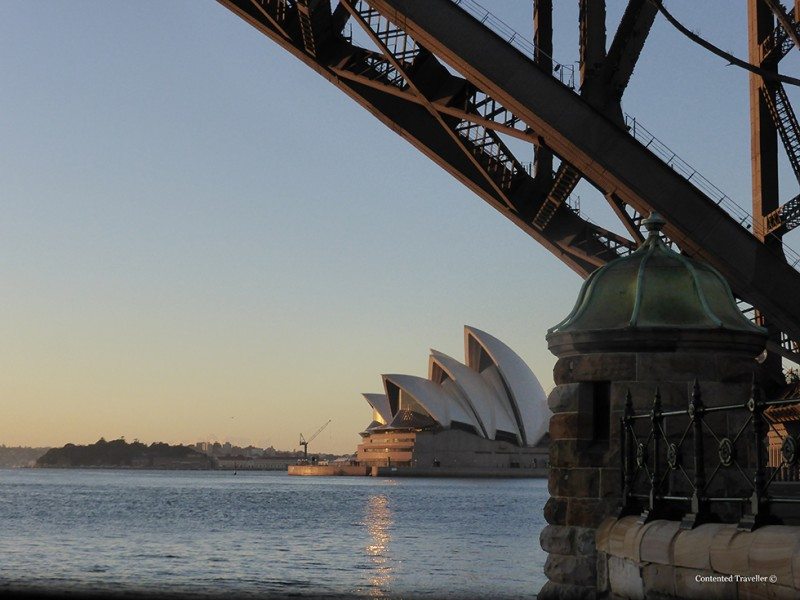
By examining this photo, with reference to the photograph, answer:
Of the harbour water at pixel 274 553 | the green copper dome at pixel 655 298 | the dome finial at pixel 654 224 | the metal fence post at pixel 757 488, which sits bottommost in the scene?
the harbour water at pixel 274 553

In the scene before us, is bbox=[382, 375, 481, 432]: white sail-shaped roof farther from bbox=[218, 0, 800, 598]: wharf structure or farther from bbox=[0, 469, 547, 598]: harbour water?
bbox=[218, 0, 800, 598]: wharf structure

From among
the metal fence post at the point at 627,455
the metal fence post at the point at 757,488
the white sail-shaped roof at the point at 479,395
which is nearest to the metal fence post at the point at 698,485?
the metal fence post at the point at 757,488

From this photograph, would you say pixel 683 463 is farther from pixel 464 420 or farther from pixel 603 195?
pixel 464 420

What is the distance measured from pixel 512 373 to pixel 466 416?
14.6 m

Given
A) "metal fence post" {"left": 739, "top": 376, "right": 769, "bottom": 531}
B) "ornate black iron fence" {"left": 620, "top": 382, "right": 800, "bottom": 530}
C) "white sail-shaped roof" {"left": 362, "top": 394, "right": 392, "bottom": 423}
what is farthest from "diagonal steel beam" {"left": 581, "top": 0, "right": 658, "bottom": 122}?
"white sail-shaped roof" {"left": 362, "top": 394, "right": 392, "bottom": 423}

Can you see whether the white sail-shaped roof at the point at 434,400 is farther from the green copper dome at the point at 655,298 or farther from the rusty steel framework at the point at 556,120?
the green copper dome at the point at 655,298

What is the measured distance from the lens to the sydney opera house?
378 feet

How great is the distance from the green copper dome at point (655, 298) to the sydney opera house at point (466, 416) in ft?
324

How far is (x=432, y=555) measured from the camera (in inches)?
1202

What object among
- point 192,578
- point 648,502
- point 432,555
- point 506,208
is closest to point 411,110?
point 506,208

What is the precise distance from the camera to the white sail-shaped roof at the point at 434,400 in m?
122

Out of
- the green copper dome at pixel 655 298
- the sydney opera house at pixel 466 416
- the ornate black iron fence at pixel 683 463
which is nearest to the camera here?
the ornate black iron fence at pixel 683 463

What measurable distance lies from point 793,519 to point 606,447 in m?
2.37

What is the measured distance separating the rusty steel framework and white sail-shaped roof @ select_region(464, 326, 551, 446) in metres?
83.0
